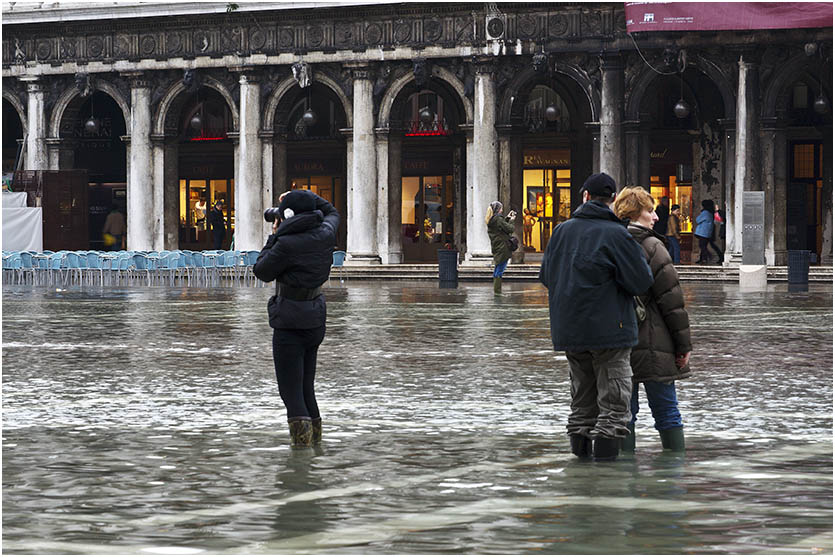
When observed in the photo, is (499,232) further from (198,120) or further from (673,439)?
(673,439)

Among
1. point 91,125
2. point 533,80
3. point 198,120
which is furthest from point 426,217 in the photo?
point 91,125

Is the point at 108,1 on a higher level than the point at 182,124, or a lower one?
higher


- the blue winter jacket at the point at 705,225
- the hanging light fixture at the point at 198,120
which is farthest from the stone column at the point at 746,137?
the hanging light fixture at the point at 198,120

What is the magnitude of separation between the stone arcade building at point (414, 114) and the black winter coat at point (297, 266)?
93.3 ft

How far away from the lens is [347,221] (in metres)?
42.6

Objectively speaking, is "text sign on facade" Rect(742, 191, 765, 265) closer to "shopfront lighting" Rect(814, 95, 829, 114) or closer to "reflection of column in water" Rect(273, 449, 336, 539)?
"shopfront lighting" Rect(814, 95, 829, 114)

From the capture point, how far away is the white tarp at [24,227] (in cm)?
3841

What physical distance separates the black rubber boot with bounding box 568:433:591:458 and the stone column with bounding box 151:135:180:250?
35.2 metres

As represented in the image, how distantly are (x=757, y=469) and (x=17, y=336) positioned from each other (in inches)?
474

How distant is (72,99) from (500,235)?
19.1 meters

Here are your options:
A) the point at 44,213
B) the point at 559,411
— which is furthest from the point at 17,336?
the point at 44,213

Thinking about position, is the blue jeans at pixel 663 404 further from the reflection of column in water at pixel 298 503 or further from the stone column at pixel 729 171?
the stone column at pixel 729 171

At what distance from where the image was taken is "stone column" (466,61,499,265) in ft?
129

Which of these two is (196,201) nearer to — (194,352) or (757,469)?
(194,352)
